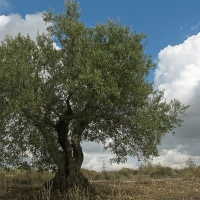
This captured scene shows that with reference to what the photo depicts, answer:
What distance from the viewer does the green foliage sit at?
55.4 ft

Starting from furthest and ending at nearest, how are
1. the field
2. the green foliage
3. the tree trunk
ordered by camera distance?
1. the tree trunk
2. the field
3. the green foliage

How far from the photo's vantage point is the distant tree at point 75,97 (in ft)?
55.5

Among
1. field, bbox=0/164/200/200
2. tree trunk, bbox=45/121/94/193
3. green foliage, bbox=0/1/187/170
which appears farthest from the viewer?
tree trunk, bbox=45/121/94/193

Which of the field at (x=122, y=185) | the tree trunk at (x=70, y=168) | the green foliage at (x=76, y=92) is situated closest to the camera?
the green foliage at (x=76, y=92)

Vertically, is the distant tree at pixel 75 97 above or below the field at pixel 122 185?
above

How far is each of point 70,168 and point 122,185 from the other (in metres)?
5.74

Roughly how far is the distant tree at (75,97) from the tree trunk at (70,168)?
7cm

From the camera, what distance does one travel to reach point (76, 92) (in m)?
17.2

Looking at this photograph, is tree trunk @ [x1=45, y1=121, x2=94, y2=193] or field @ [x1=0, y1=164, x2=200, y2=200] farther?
tree trunk @ [x1=45, y1=121, x2=94, y2=193]

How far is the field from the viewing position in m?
20.9

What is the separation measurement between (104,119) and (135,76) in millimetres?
3696

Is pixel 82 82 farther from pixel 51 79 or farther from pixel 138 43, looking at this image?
pixel 138 43

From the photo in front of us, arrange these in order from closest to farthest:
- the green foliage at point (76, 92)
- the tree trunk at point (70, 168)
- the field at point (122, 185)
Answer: the green foliage at point (76, 92), the field at point (122, 185), the tree trunk at point (70, 168)

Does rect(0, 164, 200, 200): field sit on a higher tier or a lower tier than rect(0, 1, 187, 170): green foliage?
lower
